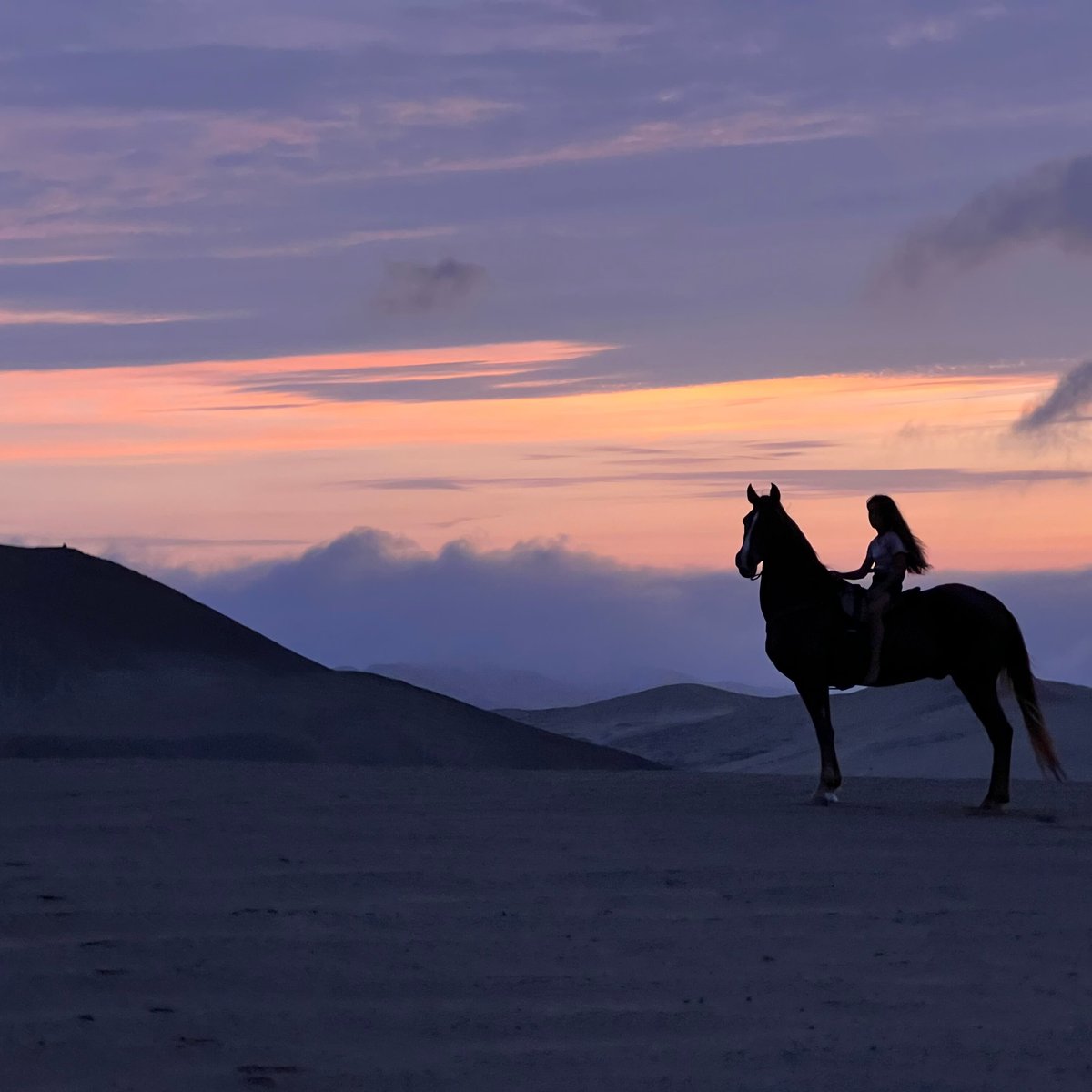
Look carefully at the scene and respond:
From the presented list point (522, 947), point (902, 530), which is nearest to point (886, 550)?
point (902, 530)

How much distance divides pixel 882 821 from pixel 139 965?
586 cm

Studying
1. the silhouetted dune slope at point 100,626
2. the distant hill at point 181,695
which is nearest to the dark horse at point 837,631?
the distant hill at point 181,695

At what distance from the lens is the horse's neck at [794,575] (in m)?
11.7

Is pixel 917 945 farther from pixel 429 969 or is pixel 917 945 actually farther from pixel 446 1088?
pixel 446 1088

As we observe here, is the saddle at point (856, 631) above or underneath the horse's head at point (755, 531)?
underneath

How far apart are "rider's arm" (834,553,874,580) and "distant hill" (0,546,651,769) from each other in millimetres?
6297

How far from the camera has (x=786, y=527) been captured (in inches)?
458

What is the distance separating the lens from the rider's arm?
11.6 meters

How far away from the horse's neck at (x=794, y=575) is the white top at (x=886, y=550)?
1.21 feet

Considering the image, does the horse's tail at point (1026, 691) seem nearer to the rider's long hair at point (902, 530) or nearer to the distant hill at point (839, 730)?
the rider's long hair at point (902, 530)

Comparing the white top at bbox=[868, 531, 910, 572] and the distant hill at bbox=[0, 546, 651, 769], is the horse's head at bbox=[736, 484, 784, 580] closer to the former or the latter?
the white top at bbox=[868, 531, 910, 572]

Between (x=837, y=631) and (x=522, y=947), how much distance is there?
5519 mm

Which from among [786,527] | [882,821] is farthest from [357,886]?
[786,527]

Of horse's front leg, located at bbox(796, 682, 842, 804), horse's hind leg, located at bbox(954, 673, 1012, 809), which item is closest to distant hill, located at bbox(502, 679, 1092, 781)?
horse's hind leg, located at bbox(954, 673, 1012, 809)
